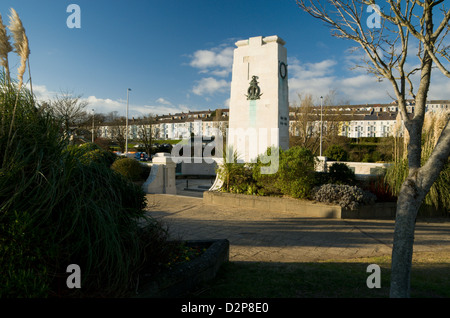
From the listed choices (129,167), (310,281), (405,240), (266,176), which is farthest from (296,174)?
(129,167)

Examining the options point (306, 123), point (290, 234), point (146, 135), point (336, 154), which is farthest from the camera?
point (146, 135)

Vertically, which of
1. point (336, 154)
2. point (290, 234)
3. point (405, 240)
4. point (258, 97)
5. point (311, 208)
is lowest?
point (290, 234)

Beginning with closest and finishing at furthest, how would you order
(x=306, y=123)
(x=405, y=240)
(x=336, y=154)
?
(x=405, y=240)
(x=336, y=154)
(x=306, y=123)

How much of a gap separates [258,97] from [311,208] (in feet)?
18.7

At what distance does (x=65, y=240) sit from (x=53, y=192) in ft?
1.45

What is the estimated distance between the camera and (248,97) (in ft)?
43.4

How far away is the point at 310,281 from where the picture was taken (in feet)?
12.6

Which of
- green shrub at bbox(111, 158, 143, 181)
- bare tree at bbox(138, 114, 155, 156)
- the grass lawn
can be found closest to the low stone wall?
the grass lawn

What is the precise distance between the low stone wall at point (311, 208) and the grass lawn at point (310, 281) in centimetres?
389

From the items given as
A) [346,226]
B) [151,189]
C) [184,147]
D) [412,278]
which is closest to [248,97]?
[151,189]

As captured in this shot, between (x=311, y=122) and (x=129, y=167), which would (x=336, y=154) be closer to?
(x=311, y=122)

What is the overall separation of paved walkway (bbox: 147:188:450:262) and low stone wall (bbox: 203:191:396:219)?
0.91 ft

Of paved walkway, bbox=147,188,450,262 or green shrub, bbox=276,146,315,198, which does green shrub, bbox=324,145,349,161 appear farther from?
paved walkway, bbox=147,188,450,262
